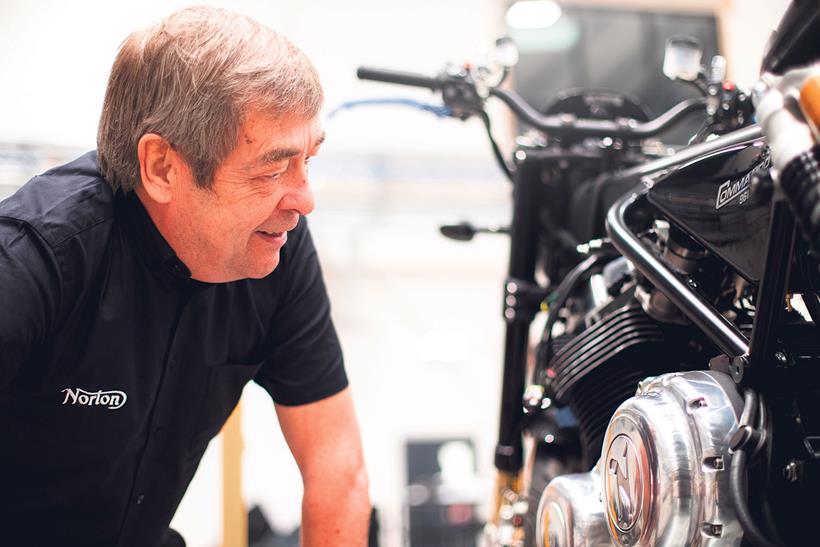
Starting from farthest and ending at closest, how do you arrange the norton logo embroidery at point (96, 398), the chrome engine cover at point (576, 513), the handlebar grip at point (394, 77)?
the handlebar grip at point (394, 77) < the norton logo embroidery at point (96, 398) < the chrome engine cover at point (576, 513)

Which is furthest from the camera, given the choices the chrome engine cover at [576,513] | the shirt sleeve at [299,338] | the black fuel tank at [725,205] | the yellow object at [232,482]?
the yellow object at [232,482]

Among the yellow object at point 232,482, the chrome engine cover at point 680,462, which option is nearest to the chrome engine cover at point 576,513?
the chrome engine cover at point 680,462

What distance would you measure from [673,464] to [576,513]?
9.4 inches

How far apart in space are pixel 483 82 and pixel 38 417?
3.42ft

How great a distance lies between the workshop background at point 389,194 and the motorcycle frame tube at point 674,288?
220 cm

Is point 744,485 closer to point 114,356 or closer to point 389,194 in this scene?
point 114,356

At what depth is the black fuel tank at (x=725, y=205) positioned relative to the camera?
0.89m

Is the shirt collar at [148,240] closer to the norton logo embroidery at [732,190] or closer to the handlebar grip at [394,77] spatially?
the handlebar grip at [394,77]

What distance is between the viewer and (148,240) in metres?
1.20

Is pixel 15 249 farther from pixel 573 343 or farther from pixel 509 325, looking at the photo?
pixel 509 325

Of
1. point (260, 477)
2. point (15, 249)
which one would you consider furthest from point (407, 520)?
point (15, 249)

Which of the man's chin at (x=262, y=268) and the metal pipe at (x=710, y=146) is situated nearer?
the metal pipe at (x=710, y=146)

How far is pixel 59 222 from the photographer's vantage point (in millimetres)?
1070

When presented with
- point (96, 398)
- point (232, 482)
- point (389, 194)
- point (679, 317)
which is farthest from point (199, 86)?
point (389, 194)
